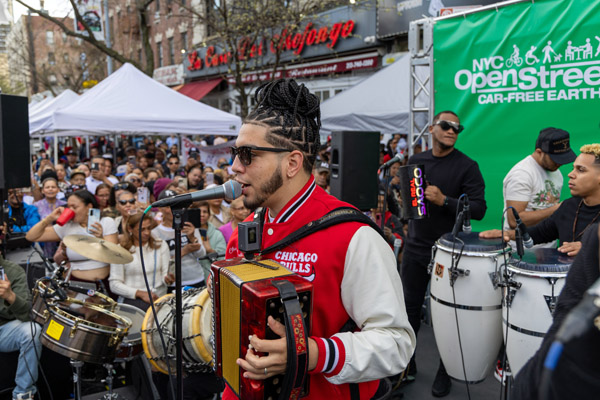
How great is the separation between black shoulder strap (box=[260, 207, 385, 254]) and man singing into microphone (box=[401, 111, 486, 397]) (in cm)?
273

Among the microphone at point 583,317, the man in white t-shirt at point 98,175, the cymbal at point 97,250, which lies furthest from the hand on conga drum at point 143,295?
the man in white t-shirt at point 98,175

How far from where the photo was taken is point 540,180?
15.7 ft

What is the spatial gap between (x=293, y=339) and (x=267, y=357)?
98 millimetres

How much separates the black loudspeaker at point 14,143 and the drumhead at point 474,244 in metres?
4.10

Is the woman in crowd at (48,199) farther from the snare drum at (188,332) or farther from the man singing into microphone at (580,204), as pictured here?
the man singing into microphone at (580,204)

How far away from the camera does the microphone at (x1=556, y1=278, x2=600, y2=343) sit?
0.74 meters

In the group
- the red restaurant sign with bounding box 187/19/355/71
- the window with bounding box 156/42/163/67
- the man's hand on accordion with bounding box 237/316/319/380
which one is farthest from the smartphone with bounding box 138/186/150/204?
the window with bounding box 156/42/163/67

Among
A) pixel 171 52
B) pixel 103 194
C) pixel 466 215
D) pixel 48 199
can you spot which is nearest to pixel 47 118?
pixel 48 199

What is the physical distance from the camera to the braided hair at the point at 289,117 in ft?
6.37

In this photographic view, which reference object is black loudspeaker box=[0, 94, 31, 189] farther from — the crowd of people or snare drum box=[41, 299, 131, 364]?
snare drum box=[41, 299, 131, 364]

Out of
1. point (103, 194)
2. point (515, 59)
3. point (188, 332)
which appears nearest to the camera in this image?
point (188, 332)

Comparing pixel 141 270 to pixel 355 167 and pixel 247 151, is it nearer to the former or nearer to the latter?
pixel 355 167

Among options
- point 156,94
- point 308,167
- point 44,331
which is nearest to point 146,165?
point 156,94

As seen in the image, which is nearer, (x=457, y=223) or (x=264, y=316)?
(x=264, y=316)
